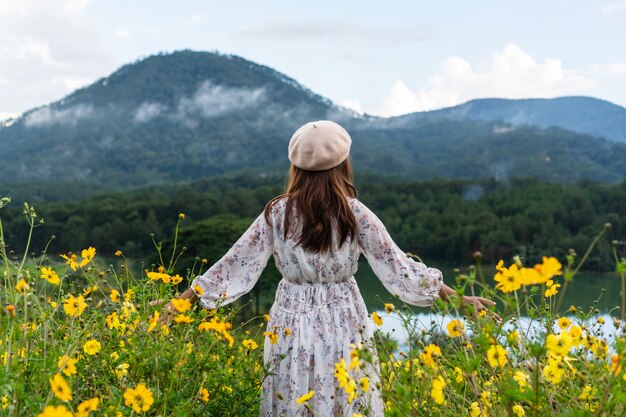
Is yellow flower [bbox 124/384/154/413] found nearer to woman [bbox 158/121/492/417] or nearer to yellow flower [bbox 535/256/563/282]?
woman [bbox 158/121/492/417]

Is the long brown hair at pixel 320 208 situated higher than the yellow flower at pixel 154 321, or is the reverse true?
the long brown hair at pixel 320 208

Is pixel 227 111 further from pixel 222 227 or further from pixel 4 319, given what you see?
pixel 4 319

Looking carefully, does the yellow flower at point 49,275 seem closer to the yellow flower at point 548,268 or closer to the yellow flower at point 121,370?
the yellow flower at point 121,370

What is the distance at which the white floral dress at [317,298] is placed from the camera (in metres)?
2.52

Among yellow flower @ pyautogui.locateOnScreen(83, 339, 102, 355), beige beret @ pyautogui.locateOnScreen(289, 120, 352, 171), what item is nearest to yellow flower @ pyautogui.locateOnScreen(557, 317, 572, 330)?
beige beret @ pyautogui.locateOnScreen(289, 120, 352, 171)

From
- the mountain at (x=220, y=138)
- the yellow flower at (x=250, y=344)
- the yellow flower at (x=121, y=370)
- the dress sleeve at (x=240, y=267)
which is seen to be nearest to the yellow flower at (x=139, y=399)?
the yellow flower at (x=121, y=370)

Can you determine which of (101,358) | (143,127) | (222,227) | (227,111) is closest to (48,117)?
(143,127)

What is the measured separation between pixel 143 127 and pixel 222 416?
153 meters

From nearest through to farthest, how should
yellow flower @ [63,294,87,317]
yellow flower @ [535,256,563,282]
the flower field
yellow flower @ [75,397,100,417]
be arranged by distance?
yellow flower @ [535,256,563,282]
yellow flower @ [75,397,100,417]
the flower field
yellow flower @ [63,294,87,317]

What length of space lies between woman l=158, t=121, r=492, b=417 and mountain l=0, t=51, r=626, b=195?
87.1 metres

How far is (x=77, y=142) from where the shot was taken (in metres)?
136

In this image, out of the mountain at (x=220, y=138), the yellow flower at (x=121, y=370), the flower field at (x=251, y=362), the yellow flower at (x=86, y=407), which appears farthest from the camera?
the mountain at (x=220, y=138)

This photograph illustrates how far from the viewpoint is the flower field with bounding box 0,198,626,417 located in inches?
63.0

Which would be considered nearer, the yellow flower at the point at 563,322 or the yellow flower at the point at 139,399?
the yellow flower at the point at 139,399
